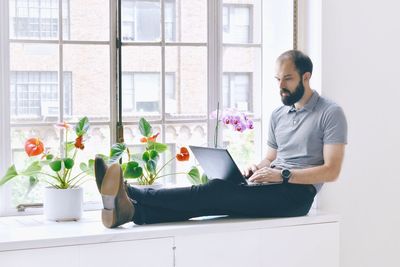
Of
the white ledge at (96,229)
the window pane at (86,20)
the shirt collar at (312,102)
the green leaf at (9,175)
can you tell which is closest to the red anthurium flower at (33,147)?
the green leaf at (9,175)

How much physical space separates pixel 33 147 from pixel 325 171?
1.45 meters

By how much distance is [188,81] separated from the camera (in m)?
4.23

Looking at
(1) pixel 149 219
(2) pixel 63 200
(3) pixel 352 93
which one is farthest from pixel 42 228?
(3) pixel 352 93

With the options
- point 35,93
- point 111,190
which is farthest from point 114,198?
point 35,93

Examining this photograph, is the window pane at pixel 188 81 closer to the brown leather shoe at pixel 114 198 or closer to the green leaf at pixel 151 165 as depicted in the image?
the green leaf at pixel 151 165

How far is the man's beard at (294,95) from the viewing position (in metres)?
3.93

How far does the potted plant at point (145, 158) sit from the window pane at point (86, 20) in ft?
1.73

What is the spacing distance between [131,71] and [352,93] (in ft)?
4.05

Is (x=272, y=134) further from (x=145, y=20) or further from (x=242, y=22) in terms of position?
(x=145, y=20)

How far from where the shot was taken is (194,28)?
4219 millimetres

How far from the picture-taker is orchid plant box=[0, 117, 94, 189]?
371 centimetres

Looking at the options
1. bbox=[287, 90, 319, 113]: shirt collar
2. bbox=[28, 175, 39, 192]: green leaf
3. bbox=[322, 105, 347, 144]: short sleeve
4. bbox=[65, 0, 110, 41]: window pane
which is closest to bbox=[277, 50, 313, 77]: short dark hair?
bbox=[287, 90, 319, 113]: shirt collar

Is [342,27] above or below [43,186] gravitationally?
above

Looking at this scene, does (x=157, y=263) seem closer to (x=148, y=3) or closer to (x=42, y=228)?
→ (x=42, y=228)
